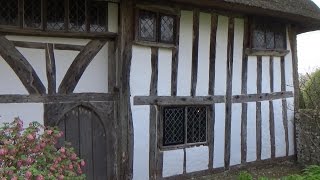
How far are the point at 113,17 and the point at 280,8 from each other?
12.1ft

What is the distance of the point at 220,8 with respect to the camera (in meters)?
9.12

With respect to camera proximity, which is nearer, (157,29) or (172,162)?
(157,29)

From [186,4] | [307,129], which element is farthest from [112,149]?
[307,129]

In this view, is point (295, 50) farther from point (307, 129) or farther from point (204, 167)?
point (204, 167)

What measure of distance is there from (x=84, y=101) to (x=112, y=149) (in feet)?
3.29

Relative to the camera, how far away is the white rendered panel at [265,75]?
10406mm

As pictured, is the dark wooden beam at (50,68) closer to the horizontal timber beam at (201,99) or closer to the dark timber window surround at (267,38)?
the horizontal timber beam at (201,99)

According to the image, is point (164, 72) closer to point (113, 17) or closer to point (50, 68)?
point (113, 17)

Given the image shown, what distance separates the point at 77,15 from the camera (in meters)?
7.41

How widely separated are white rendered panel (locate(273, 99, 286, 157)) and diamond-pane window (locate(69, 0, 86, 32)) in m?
5.30

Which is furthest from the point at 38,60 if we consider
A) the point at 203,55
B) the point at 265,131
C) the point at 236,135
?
the point at 265,131

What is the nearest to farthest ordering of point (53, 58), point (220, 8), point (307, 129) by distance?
point (53, 58)
point (220, 8)
point (307, 129)

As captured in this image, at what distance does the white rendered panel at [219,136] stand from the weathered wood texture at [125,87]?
2214 millimetres

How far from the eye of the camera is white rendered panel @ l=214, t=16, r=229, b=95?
941 cm
